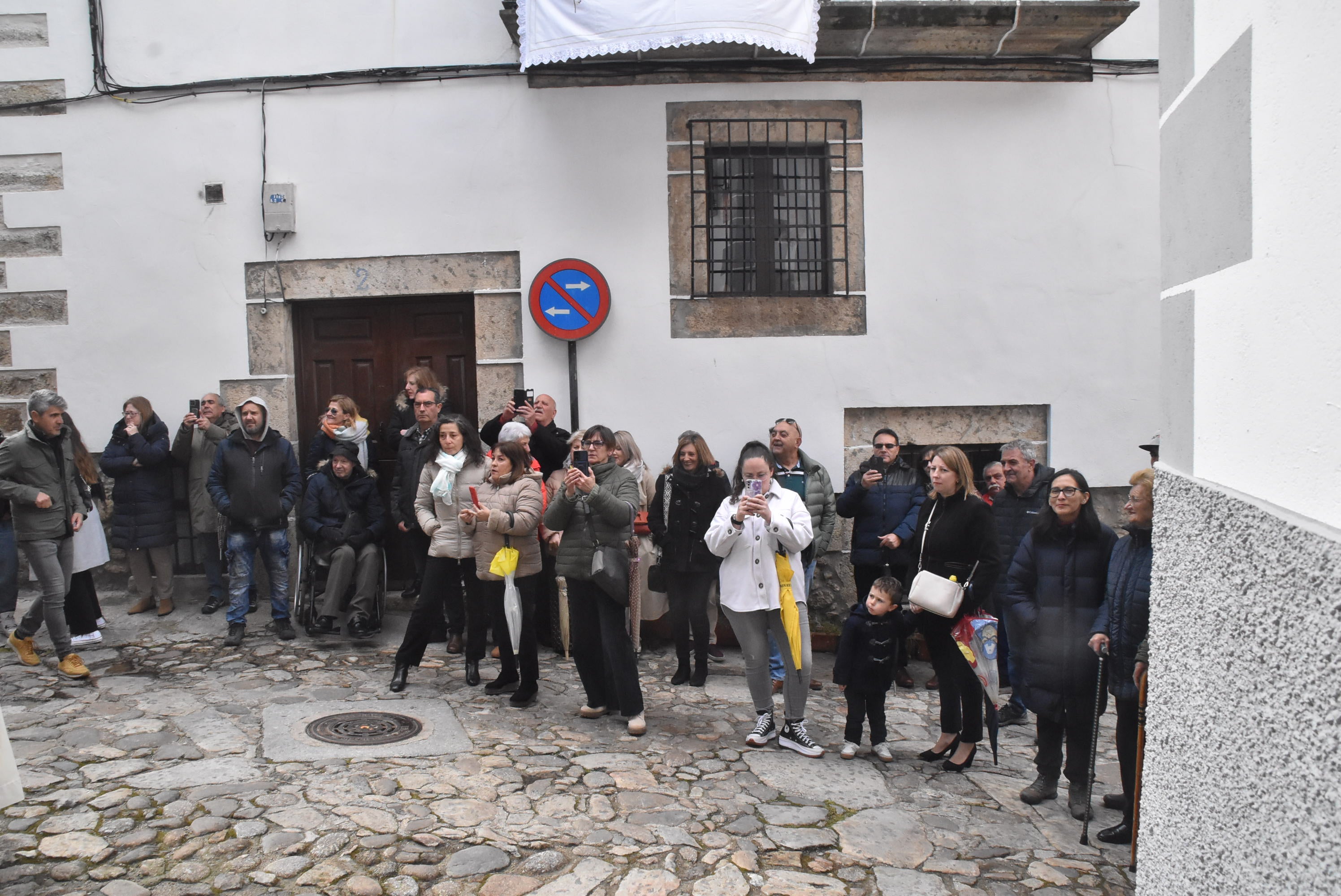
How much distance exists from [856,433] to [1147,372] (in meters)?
2.28

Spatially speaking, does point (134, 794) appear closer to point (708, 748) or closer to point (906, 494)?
point (708, 748)

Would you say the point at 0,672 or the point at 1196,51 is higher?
the point at 1196,51

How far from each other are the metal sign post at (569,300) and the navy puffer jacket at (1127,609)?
14.3 ft

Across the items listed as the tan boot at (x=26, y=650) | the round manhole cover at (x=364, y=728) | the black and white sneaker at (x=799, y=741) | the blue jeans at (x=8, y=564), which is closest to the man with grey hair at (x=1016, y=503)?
the black and white sneaker at (x=799, y=741)

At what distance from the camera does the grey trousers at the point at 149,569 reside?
25.1 ft

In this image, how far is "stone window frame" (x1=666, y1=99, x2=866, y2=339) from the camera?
25.7ft

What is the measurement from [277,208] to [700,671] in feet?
15.2

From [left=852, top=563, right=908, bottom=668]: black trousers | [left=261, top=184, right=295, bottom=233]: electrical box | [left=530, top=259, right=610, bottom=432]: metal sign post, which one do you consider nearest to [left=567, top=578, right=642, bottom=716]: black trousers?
[left=852, top=563, right=908, bottom=668]: black trousers

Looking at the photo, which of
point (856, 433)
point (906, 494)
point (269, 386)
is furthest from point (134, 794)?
point (856, 433)

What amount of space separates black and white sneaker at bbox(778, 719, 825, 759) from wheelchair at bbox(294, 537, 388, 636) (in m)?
3.21

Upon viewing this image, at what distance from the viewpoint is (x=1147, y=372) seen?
796cm

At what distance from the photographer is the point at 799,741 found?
5.38m

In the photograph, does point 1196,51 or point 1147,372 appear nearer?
point 1196,51

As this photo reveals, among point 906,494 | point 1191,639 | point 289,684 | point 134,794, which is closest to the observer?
point 1191,639
